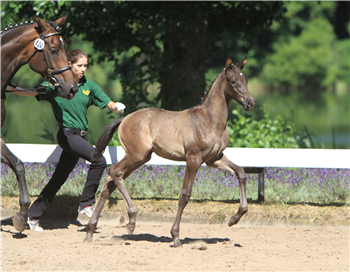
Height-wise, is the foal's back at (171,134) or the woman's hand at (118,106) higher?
the woman's hand at (118,106)

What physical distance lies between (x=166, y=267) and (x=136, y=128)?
1591 millimetres

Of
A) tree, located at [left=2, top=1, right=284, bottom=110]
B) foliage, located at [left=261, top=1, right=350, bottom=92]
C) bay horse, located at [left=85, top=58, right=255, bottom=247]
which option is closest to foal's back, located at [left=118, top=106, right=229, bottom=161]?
bay horse, located at [left=85, top=58, right=255, bottom=247]

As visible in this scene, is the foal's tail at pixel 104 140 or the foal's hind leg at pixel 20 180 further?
the foal's tail at pixel 104 140

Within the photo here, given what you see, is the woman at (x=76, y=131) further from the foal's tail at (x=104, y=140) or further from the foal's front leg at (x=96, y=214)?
the foal's front leg at (x=96, y=214)

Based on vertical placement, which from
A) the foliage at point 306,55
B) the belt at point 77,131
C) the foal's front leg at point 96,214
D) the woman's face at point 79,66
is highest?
the foliage at point 306,55

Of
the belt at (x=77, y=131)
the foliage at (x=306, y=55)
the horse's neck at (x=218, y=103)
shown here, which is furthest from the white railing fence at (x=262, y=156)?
the foliage at (x=306, y=55)

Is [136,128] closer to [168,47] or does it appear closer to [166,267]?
[166,267]

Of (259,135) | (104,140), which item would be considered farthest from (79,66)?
(259,135)

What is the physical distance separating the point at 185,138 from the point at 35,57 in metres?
1.78

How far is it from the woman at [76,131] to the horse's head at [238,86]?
49.7 inches

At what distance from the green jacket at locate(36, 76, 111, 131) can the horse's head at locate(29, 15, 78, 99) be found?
63 cm

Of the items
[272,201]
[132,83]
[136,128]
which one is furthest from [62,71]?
[132,83]

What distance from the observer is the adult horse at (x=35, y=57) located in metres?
4.42

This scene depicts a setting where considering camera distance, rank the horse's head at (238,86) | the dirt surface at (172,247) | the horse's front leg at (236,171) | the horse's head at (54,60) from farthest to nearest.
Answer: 1. the horse's front leg at (236,171)
2. the horse's head at (238,86)
3. the horse's head at (54,60)
4. the dirt surface at (172,247)
